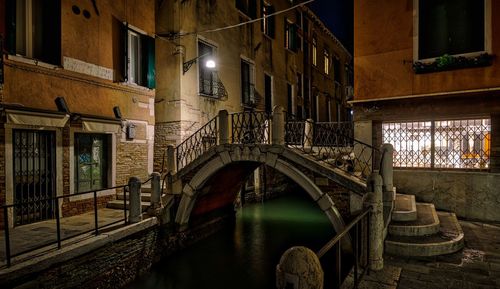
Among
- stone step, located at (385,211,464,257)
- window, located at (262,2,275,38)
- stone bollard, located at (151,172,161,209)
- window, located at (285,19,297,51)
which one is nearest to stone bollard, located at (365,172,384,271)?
stone step, located at (385,211,464,257)

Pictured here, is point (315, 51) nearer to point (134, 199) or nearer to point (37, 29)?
point (37, 29)

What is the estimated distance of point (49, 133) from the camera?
27.0ft

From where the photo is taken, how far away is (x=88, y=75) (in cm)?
889

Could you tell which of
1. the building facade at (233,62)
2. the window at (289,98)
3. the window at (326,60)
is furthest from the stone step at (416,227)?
the window at (326,60)

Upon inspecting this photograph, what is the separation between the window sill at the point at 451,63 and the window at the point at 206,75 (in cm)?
735

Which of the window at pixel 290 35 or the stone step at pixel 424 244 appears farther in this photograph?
the window at pixel 290 35

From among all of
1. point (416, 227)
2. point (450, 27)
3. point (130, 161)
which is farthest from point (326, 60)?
point (416, 227)

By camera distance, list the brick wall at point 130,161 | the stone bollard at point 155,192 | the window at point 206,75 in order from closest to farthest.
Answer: the stone bollard at point 155,192 → the brick wall at point 130,161 → the window at point 206,75

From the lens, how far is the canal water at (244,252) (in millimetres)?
7617

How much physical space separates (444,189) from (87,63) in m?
10.6

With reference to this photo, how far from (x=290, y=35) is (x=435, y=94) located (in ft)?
39.2

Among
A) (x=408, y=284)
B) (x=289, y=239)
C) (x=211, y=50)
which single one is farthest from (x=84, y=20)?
(x=408, y=284)

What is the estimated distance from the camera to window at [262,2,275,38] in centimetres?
1606

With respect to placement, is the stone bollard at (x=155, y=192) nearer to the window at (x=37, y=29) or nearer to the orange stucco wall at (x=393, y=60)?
the window at (x=37, y=29)
